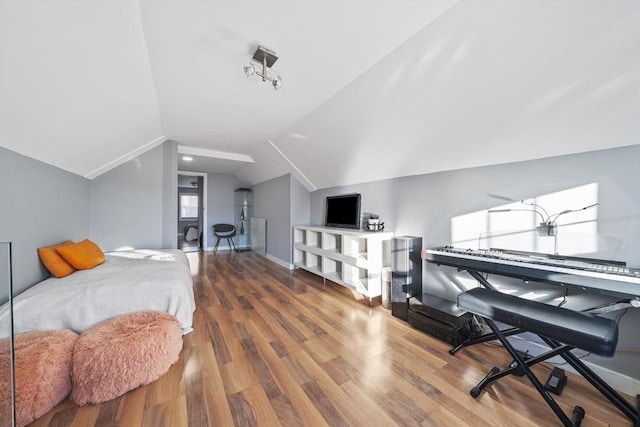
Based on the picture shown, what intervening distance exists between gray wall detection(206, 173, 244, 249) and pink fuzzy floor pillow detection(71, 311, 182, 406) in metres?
4.97

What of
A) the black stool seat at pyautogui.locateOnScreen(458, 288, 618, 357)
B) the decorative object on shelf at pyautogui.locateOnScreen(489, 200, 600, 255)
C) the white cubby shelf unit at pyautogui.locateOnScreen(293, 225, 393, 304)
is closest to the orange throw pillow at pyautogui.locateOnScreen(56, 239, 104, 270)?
the white cubby shelf unit at pyautogui.locateOnScreen(293, 225, 393, 304)

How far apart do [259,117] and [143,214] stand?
2.69 metres

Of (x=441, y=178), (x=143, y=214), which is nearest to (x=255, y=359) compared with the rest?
(x=441, y=178)

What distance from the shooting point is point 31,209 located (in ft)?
6.66

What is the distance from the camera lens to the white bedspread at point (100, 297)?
1.58 meters

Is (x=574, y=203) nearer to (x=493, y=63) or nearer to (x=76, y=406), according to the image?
(x=493, y=63)

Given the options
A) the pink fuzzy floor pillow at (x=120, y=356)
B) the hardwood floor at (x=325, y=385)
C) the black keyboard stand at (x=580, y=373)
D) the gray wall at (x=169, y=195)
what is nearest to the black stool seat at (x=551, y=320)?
the black keyboard stand at (x=580, y=373)

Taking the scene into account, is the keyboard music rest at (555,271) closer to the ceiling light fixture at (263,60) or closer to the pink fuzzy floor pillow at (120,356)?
the ceiling light fixture at (263,60)

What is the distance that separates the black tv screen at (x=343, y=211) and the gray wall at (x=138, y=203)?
2.73m

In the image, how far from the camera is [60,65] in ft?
4.47

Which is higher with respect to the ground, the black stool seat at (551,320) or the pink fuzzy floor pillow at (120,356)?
the black stool seat at (551,320)

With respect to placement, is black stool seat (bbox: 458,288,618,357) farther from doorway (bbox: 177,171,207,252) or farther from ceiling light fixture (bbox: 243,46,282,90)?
doorway (bbox: 177,171,207,252)

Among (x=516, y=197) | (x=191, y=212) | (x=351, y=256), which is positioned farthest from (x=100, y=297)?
(x=191, y=212)

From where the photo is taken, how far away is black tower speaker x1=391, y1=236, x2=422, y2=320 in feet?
8.03
